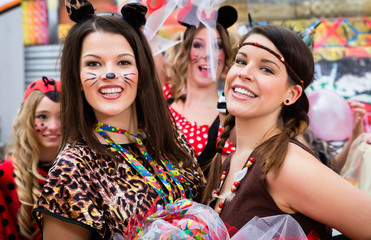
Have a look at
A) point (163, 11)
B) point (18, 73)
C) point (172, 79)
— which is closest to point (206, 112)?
point (172, 79)

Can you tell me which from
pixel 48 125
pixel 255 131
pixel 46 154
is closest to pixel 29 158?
pixel 46 154

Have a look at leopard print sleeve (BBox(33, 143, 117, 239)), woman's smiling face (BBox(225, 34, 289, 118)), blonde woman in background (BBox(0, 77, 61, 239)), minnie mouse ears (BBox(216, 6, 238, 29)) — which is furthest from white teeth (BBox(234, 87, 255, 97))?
blonde woman in background (BBox(0, 77, 61, 239))

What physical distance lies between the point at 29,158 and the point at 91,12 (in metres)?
1.10

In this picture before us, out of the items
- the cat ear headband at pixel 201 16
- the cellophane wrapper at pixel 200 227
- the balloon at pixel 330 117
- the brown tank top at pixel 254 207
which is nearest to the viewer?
the cellophane wrapper at pixel 200 227

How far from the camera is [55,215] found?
1.35 meters

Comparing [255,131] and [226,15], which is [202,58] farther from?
[255,131]

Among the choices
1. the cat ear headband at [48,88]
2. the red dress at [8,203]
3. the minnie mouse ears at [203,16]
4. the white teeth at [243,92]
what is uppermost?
the minnie mouse ears at [203,16]

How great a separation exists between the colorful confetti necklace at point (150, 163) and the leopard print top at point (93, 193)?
22 millimetres

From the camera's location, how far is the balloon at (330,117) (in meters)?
2.76

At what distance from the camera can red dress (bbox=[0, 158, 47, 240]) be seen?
2.11m

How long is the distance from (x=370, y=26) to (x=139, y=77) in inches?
102

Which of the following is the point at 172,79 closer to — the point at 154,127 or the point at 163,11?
the point at 163,11

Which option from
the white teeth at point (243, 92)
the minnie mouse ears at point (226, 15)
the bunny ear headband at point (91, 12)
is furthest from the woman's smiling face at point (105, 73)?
the minnie mouse ears at point (226, 15)

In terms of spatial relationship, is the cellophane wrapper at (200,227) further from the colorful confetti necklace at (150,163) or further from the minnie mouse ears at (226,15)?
the minnie mouse ears at (226,15)
